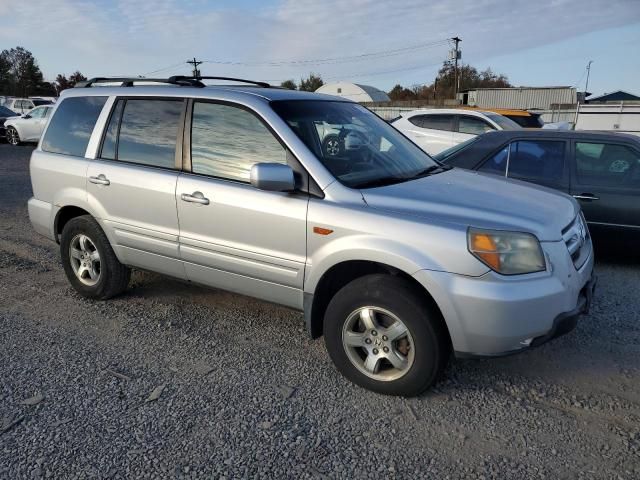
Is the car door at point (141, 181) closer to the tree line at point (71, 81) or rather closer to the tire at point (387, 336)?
the tire at point (387, 336)

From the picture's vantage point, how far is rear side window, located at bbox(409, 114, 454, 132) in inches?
459

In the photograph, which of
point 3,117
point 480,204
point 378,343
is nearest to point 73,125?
point 378,343

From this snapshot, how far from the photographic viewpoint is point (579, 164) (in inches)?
221

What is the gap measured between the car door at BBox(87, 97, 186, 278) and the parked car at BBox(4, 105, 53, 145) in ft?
58.0

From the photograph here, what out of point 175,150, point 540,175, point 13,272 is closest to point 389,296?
point 175,150

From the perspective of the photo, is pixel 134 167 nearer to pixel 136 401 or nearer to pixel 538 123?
pixel 136 401

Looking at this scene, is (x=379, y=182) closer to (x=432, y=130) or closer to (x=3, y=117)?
(x=432, y=130)

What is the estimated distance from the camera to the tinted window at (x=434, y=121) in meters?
11.7

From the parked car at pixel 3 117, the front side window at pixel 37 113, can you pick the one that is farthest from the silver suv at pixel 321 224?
the parked car at pixel 3 117

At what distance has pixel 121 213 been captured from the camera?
420 cm

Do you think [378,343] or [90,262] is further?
[90,262]

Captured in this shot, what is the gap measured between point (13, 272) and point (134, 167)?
7.62 ft

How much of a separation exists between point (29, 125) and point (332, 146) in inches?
774

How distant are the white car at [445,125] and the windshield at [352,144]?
7.29 meters
